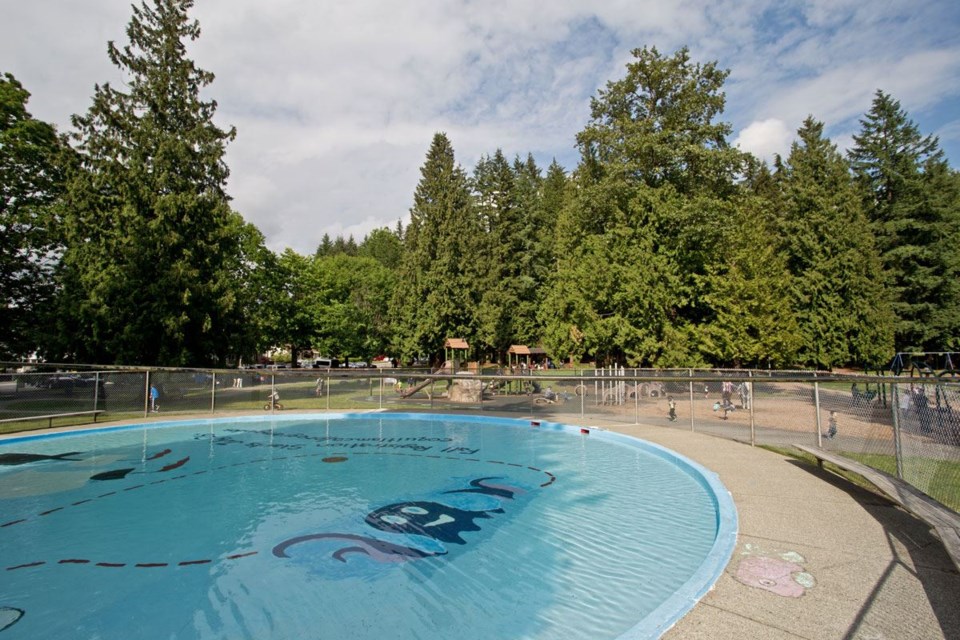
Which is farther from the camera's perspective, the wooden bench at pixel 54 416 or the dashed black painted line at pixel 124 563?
the wooden bench at pixel 54 416

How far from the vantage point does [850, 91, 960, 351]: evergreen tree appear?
4078 cm

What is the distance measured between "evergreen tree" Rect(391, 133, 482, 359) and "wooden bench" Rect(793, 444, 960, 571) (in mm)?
38827

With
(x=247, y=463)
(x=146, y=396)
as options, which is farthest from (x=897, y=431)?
(x=146, y=396)

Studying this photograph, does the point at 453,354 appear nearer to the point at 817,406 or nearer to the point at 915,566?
the point at 817,406

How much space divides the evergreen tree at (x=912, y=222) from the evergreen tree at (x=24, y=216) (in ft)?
196

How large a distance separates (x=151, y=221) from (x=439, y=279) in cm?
2370

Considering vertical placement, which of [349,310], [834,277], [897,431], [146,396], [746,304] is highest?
[834,277]

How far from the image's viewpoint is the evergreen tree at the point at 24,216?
1048 inches

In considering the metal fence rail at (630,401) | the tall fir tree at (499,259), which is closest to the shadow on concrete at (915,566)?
the metal fence rail at (630,401)

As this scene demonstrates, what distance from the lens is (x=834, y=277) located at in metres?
36.7

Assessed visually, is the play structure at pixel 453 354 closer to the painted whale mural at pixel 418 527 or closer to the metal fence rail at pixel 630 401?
the metal fence rail at pixel 630 401

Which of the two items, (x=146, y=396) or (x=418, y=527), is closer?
(x=418, y=527)

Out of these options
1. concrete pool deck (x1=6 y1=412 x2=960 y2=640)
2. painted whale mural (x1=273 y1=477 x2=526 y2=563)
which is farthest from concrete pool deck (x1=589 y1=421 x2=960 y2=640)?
painted whale mural (x1=273 y1=477 x2=526 y2=563)

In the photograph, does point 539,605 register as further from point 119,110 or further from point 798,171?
point 798,171
